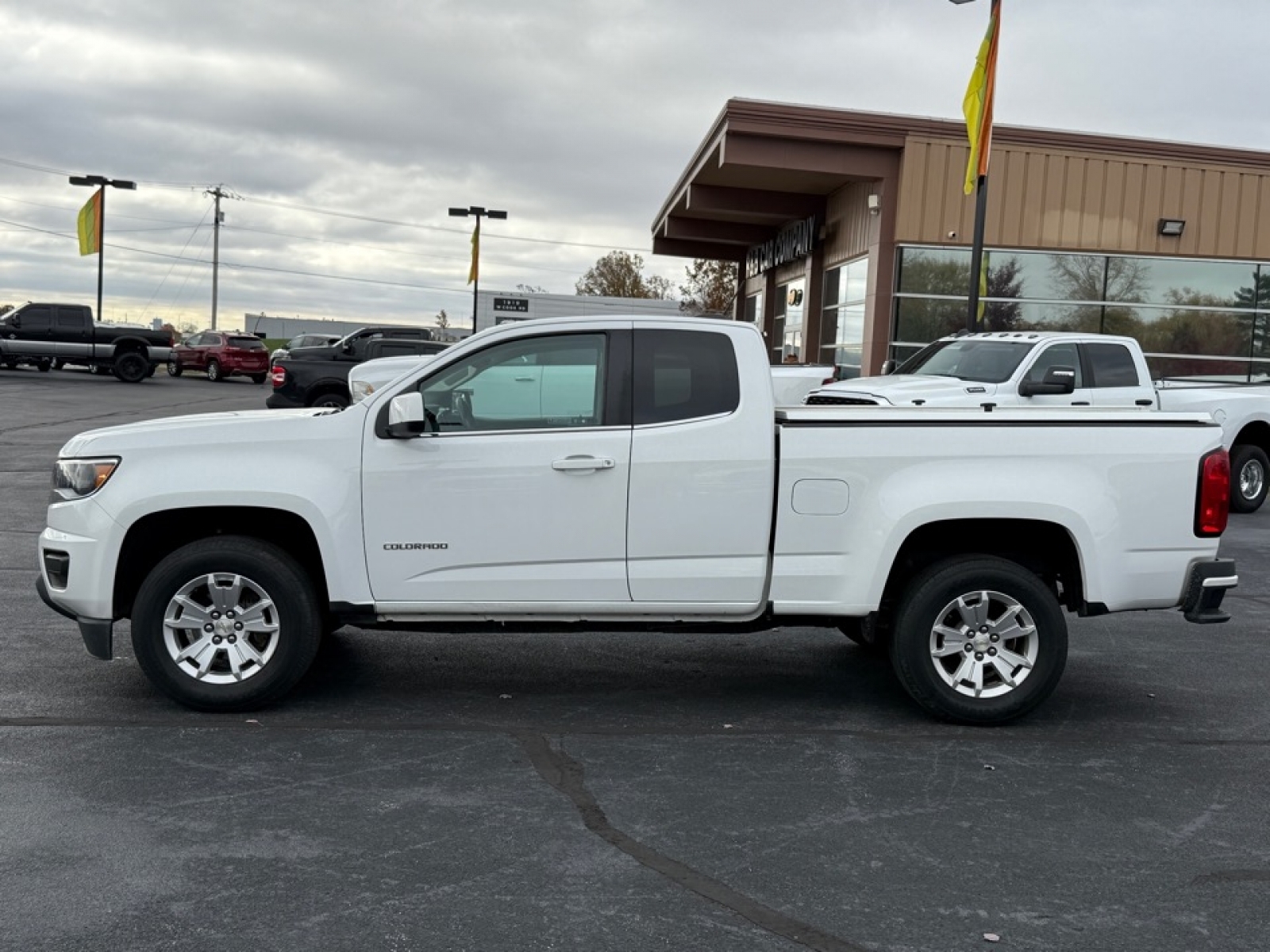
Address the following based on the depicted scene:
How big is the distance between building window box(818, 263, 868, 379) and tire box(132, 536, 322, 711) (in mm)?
18609

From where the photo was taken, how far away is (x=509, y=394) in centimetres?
593

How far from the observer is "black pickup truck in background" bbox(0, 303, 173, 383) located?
3791cm

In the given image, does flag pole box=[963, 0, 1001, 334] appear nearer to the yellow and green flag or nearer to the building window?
the building window

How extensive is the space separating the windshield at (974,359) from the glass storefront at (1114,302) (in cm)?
925

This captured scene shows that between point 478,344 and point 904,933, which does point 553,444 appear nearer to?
point 478,344

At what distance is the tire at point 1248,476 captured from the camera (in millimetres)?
14859

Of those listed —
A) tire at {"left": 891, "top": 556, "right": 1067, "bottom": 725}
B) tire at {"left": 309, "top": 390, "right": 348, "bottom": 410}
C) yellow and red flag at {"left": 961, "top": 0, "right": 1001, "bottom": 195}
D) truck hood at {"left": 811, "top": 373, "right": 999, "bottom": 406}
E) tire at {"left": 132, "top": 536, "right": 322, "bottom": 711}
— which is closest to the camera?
tire at {"left": 132, "top": 536, "right": 322, "bottom": 711}

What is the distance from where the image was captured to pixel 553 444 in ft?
19.1

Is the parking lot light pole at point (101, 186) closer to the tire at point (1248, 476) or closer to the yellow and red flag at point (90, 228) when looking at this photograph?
the yellow and red flag at point (90, 228)

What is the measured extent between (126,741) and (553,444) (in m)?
2.28

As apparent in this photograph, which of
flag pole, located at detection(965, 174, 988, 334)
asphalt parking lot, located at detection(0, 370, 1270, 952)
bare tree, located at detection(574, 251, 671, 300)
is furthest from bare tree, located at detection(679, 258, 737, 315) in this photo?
asphalt parking lot, located at detection(0, 370, 1270, 952)

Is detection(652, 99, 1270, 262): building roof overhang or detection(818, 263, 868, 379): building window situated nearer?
detection(652, 99, 1270, 262): building roof overhang

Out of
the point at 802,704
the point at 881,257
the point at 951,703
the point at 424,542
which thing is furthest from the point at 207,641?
the point at 881,257

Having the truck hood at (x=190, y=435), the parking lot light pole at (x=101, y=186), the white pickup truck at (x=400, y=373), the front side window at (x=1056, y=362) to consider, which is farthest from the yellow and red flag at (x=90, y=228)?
the truck hood at (x=190, y=435)
